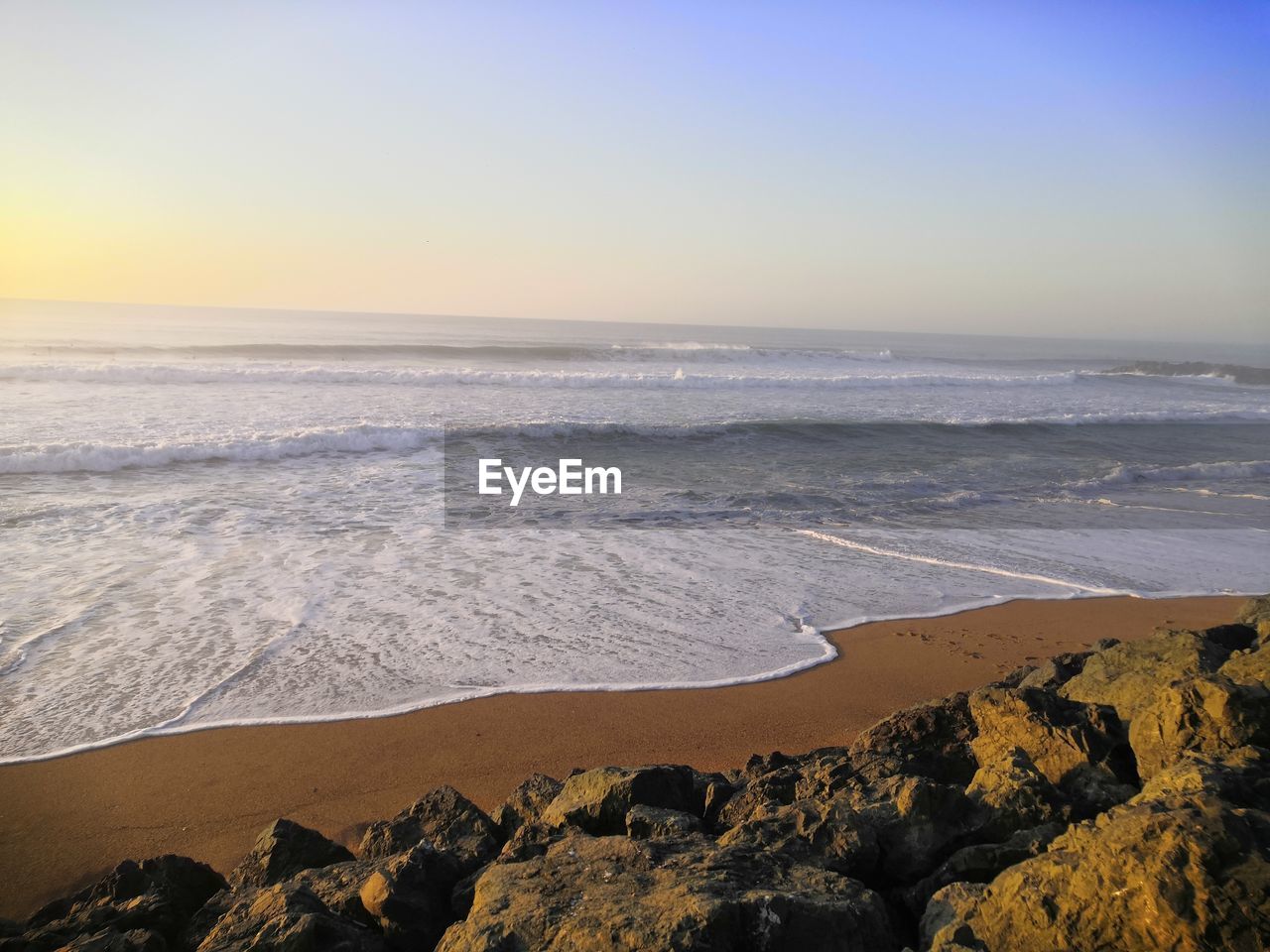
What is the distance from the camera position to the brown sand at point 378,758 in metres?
3.71

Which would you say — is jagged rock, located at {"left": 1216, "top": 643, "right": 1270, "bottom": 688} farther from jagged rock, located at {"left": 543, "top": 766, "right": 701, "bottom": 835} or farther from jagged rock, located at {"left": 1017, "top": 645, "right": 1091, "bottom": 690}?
jagged rock, located at {"left": 543, "top": 766, "right": 701, "bottom": 835}

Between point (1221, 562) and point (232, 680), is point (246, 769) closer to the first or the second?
point (232, 680)

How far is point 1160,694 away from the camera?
10.2ft

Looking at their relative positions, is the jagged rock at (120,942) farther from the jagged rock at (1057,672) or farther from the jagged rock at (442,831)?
the jagged rock at (1057,672)

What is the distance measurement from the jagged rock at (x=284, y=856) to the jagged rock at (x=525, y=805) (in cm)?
61

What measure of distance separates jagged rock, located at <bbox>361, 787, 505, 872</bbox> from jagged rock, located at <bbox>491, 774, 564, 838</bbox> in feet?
0.14

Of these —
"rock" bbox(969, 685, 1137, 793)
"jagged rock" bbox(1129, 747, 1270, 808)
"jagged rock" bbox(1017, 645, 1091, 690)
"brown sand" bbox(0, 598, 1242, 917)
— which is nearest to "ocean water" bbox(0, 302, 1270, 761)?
"brown sand" bbox(0, 598, 1242, 917)

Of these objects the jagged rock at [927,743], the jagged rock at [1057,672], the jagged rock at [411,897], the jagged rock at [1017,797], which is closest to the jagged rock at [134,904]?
the jagged rock at [411,897]

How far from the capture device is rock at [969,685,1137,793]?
302 cm

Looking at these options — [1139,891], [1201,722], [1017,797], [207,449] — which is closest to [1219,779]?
[1201,722]

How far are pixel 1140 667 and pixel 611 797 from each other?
266cm

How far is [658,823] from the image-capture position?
2896 millimetres

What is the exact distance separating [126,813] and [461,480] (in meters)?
8.11

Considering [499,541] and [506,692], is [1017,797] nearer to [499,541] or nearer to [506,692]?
[506,692]
